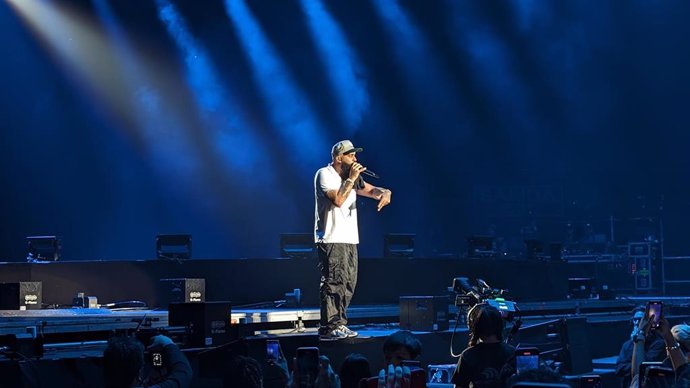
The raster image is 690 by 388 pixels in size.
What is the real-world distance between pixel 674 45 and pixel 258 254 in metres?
9.65

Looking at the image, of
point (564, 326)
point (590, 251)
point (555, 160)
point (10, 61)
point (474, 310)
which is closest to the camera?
point (474, 310)

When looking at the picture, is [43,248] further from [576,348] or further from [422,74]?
[422,74]

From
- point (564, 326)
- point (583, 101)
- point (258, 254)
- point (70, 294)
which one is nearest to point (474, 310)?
point (564, 326)

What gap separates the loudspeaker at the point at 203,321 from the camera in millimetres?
8625

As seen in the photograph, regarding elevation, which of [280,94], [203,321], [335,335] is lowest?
[335,335]

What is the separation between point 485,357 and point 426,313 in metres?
4.76

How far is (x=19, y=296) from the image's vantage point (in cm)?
1243

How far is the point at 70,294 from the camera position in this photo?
43.6 ft

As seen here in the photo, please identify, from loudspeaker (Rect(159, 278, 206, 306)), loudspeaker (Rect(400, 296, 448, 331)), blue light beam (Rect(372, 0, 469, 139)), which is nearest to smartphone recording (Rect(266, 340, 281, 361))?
loudspeaker (Rect(400, 296, 448, 331))

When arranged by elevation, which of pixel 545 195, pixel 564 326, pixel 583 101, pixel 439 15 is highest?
pixel 439 15

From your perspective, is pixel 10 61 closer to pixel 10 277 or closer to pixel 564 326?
pixel 10 277

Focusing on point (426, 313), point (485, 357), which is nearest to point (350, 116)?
point (426, 313)

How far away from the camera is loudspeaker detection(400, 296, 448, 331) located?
11156 millimetres

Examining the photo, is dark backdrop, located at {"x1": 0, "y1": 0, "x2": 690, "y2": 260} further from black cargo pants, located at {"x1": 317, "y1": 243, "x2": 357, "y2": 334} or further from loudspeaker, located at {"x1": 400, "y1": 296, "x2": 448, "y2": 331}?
black cargo pants, located at {"x1": 317, "y1": 243, "x2": 357, "y2": 334}
